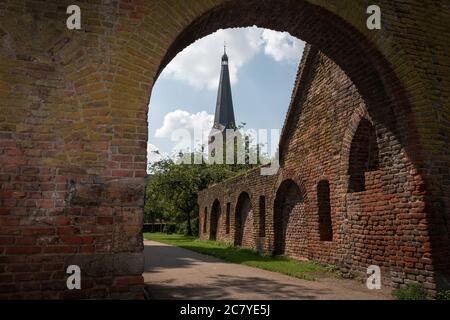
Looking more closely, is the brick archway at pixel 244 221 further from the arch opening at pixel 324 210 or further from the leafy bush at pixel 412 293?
the leafy bush at pixel 412 293

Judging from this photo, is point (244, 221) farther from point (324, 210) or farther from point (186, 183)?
point (186, 183)

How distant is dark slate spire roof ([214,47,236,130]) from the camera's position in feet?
212

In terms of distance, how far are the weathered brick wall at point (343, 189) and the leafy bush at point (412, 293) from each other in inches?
4.7

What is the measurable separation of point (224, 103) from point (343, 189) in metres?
58.5

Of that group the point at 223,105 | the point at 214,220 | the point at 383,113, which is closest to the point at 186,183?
the point at 214,220

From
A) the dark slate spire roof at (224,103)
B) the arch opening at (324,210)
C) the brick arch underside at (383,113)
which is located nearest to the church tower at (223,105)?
the dark slate spire roof at (224,103)

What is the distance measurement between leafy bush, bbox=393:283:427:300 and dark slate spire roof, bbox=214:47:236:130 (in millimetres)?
57617

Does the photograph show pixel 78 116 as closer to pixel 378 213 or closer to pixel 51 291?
pixel 51 291

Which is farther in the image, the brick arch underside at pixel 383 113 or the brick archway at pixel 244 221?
the brick archway at pixel 244 221

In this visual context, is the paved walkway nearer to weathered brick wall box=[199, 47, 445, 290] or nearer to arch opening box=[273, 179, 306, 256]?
weathered brick wall box=[199, 47, 445, 290]

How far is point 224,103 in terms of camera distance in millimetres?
65688

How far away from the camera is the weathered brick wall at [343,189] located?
582 centimetres

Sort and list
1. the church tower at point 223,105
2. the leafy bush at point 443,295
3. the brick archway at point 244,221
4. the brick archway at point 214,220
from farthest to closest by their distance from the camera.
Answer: the church tower at point 223,105 < the brick archway at point 214,220 < the brick archway at point 244,221 < the leafy bush at point 443,295
